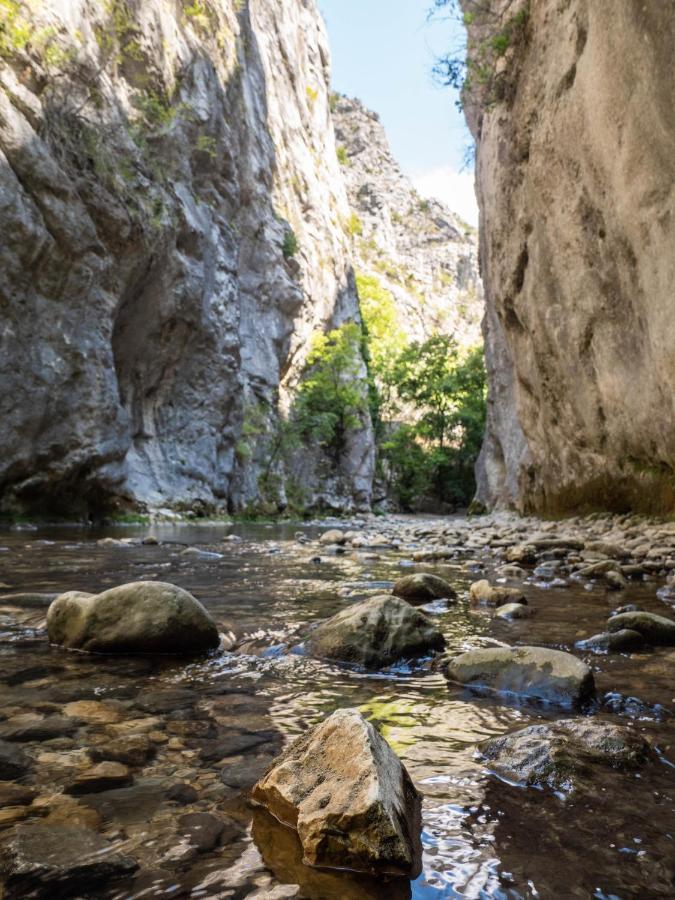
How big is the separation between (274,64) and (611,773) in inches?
1537

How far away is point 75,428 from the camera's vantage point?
48.5 ft

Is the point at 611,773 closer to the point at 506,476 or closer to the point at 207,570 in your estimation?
the point at 207,570

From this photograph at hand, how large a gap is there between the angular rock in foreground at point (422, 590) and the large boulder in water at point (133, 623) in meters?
1.83

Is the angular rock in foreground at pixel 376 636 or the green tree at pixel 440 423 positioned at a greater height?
the green tree at pixel 440 423

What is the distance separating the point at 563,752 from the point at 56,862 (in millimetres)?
1261

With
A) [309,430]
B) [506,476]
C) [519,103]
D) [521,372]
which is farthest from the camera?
[309,430]

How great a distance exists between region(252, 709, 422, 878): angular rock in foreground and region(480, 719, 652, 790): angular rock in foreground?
0.34m

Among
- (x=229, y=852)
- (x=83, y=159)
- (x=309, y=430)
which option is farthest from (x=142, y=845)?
(x=309, y=430)

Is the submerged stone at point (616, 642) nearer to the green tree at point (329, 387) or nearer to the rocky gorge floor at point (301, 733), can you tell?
the rocky gorge floor at point (301, 733)

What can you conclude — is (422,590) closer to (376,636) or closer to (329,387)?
(376,636)

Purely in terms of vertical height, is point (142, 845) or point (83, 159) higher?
point (83, 159)

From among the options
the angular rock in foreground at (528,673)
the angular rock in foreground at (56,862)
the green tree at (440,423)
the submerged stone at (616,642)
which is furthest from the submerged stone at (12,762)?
the green tree at (440,423)

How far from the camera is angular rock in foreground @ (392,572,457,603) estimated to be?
14.9ft

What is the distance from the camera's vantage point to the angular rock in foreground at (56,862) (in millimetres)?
1122
